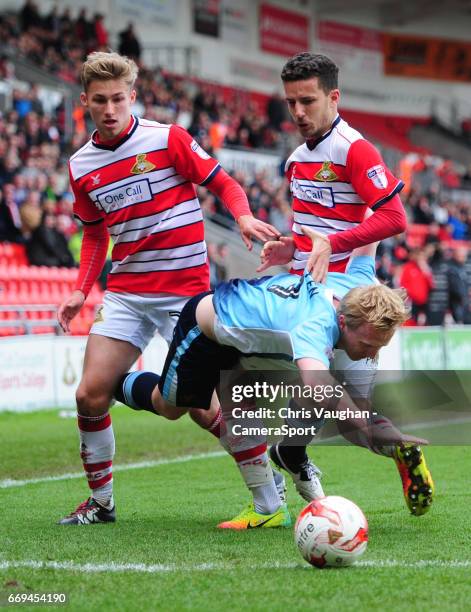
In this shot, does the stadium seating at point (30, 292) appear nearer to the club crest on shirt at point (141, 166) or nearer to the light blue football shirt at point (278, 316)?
the club crest on shirt at point (141, 166)

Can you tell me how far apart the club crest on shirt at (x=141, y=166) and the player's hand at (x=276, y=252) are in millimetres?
902

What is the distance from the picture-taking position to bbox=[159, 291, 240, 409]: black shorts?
214 inches

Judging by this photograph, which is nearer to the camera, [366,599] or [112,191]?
[366,599]

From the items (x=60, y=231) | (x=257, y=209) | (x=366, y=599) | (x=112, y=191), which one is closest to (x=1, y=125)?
(x=60, y=231)

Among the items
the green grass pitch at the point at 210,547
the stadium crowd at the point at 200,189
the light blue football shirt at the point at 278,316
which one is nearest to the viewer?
the green grass pitch at the point at 210,547

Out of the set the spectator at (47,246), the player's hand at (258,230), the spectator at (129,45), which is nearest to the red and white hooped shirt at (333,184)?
the player's hand at (258,230)

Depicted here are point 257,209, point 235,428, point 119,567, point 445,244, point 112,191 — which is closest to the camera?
point 119,567

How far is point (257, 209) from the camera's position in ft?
71.2

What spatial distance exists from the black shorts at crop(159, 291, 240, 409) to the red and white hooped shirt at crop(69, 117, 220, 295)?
72cm

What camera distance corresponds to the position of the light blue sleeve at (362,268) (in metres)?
5.93

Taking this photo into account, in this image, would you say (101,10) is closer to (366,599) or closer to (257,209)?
(257,209)

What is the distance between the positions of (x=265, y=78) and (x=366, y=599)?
1447 inches

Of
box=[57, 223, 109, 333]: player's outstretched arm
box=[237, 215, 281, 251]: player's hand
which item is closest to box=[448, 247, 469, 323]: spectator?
box=[57, 223, 109, 333]: player's outstretched arm

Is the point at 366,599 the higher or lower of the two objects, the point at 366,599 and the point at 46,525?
the higher
